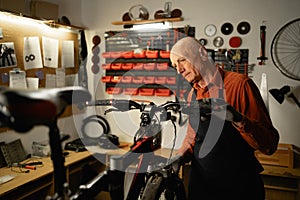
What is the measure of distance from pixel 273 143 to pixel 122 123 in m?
2.26

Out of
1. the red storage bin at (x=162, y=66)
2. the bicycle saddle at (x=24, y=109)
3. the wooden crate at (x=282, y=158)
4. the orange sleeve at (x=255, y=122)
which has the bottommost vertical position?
the wooden crate at (x=282, y=158)

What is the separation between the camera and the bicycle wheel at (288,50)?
2596 mm

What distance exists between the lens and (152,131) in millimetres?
1243

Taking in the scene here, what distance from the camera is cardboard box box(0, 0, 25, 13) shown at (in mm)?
2289

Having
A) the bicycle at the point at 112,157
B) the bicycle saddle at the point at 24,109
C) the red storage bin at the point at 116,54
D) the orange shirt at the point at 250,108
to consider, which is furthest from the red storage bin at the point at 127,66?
the bicycle saddle at the point at 24,109

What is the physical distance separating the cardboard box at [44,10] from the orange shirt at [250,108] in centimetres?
189

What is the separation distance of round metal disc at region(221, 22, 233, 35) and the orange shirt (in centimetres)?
147

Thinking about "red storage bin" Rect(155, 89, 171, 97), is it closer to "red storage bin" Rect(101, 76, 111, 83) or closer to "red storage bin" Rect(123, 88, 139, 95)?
"red storage bin" Rect(123, 88, 139, 95)

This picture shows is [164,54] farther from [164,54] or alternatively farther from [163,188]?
[163,188]

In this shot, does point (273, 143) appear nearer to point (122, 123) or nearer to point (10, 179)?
point (10, 179)

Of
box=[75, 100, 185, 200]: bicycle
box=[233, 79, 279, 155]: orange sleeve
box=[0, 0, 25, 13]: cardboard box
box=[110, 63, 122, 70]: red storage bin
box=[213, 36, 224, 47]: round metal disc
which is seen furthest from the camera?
box=[110, 63, 122, 70]: red storage bin

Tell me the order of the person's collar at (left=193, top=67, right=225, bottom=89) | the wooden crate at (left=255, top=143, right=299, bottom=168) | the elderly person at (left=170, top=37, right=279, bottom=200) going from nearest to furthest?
the elderly person at (left=170, top=37, right=279, bottom=200) → the person's collar at (left=193, top=67, right=225, bottom=89) → the wooden crate at (left=255, top=143, right=299, bottom=168)

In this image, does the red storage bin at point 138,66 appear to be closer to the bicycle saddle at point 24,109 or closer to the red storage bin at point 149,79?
the red storage bin at point 149,79

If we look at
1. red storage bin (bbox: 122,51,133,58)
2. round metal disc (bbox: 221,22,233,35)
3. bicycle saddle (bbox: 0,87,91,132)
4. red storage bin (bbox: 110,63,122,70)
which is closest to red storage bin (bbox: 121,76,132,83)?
red storage bin (bbox: 110,63,122,70)
